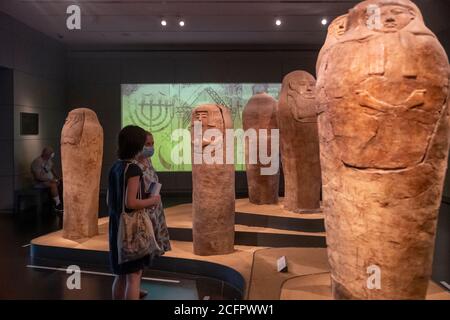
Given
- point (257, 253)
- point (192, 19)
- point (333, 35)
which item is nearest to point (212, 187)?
point (257, 253)

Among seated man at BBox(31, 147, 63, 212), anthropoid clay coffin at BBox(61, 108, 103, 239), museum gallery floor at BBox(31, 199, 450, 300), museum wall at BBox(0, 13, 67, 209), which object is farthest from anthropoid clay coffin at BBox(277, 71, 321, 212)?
museum wall at BBox(0, 13, 67, 209)

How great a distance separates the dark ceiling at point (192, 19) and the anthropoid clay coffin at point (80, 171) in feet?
7.72

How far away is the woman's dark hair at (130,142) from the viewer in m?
3.21

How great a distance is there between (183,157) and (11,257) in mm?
5565

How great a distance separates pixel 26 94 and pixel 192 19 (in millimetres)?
3723

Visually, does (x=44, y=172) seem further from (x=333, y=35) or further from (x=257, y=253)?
(x=333, y=35)

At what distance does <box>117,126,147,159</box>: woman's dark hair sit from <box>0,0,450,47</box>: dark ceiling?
4698mm

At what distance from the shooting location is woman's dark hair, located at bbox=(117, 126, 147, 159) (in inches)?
126

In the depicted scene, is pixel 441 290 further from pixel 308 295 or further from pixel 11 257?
pixel 11 257

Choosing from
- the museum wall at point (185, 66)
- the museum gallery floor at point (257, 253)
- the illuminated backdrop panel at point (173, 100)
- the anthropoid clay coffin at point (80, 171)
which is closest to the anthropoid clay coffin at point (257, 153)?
the museum gallery floor at point (257, 253)

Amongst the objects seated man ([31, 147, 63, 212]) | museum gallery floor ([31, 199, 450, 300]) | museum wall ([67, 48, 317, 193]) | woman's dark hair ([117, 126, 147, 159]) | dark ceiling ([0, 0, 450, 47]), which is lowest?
museum gallery floor ([31, 199, 450, 300])

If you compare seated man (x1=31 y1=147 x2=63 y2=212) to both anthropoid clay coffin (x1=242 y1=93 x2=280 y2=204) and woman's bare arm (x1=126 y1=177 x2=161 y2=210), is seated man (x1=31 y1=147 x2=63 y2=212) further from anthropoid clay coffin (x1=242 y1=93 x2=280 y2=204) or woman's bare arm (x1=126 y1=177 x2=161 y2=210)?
woman's bare arm (x1=126 y1=177 x2=161 y2=210)

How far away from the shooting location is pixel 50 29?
8.88 metres
